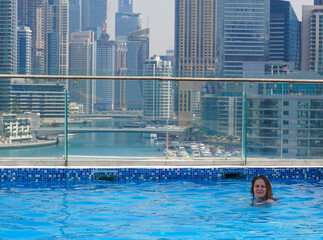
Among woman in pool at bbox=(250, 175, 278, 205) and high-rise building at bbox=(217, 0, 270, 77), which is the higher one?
high-rise building at bbox=(217, 0, 270, 77)

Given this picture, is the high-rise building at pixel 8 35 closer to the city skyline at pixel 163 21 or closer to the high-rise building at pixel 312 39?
the city skyline at pixel 163 21

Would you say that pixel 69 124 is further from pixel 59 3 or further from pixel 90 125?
pixel 59 3

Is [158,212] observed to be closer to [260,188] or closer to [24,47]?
[260,188]

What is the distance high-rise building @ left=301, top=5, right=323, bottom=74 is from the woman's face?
13280 centimetres

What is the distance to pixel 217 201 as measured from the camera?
5.14 metres

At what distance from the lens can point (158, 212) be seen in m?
4.54

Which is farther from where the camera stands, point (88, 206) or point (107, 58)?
point (107, 58)

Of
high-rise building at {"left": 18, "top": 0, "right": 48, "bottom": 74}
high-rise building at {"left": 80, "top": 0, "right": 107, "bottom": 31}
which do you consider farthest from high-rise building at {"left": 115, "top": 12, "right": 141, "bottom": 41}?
high-rise building at {"left": 18, "top": 0, "right": 48, "bottom": 74}

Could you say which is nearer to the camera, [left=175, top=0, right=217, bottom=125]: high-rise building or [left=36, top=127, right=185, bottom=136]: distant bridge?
[left=36, top=127, right=185, bottom=136]: distant bridge

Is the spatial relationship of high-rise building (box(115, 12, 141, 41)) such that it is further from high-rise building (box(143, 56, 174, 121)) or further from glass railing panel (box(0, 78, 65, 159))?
glass railing panel (box(0, 78, 65, 159))

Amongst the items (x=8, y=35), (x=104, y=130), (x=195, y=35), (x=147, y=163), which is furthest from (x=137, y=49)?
(x=147, y=163)

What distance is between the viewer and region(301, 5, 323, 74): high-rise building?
136 m

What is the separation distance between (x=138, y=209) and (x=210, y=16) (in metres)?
160

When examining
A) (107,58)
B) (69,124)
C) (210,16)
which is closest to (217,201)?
(69,124)
